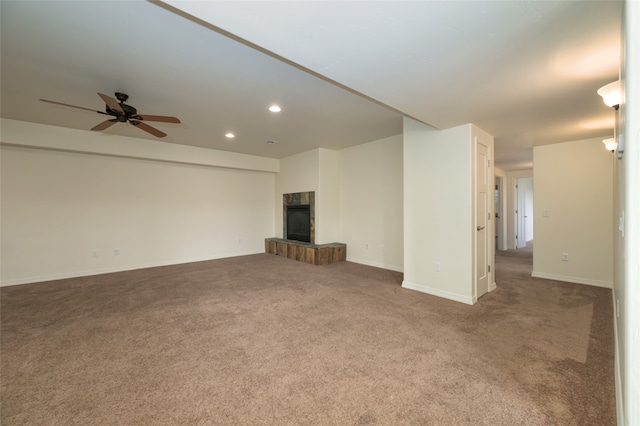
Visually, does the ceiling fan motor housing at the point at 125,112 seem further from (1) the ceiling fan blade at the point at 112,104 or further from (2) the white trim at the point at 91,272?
(2) the white trim at the point at 91,272

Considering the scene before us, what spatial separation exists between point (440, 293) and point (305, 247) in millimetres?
2854

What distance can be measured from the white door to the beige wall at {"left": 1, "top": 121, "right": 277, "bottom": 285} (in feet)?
15.7

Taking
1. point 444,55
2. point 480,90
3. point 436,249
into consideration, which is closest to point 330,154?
point 436,249

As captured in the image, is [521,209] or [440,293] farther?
[521,209]

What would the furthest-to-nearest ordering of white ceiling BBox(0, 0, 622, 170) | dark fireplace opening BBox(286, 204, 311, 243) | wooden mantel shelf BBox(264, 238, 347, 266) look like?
dark fireplace opening BBox(286, 204, 311, 243) < wooden mantel shelf BBox(264, 238, 347, 266) < white ceiling BBox(0, 0, 622, 170)

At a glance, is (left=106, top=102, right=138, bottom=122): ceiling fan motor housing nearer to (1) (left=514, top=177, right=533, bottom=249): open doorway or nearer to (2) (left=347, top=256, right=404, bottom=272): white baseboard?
(2) (left=347, top=256, right=404, bottom=272): white baseboard

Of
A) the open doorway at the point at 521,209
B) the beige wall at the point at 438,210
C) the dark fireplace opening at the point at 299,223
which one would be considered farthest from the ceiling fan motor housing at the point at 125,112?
the open doorway at the point at 521,209

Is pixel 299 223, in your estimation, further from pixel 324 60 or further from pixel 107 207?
pixel 324 60

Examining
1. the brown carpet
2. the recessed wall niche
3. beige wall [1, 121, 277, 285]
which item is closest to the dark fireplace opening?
the recessed wall niche

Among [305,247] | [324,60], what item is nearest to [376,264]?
[305,247]

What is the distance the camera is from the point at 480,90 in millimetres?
2314

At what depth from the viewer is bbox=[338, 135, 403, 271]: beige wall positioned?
482cm

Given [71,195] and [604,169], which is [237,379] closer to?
[71,195]

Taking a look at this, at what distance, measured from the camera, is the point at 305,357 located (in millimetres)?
2082
